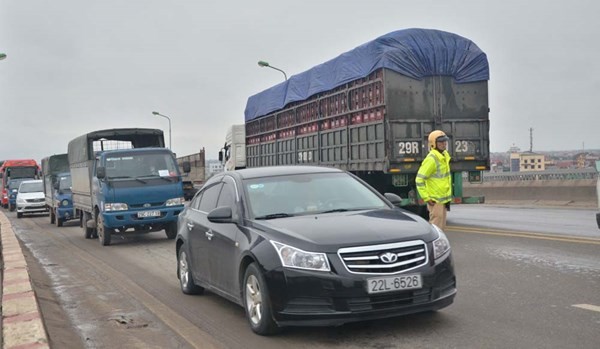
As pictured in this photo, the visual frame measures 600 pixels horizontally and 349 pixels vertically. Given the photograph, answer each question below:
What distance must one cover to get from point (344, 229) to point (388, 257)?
1.68ft

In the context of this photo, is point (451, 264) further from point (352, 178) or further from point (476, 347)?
point (352, 178)

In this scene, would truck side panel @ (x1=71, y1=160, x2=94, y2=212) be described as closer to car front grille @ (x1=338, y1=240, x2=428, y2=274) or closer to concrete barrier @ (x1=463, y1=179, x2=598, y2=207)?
car front grille @ (x1=338, y1=240, x2=428, y2=274)

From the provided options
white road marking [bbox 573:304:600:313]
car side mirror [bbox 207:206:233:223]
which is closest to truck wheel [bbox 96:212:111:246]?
car side mirror [bbox 207:206:233:223]

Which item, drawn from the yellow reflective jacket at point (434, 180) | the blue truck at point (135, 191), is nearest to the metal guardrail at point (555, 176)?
the blue truck at point (135, 191)

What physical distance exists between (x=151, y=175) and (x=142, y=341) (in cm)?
992

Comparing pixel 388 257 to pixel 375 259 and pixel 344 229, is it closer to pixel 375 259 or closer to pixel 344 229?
pixel 375 259

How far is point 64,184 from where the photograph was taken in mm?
23828

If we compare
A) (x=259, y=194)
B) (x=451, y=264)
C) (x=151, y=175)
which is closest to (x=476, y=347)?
(x=451, y=264)

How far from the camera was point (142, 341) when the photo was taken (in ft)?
19.7

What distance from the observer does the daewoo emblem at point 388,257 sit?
5.41 metres

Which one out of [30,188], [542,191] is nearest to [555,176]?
[542,191]

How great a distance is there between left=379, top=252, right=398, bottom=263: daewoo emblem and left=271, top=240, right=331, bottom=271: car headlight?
0.43m

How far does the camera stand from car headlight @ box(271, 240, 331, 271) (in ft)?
17.8

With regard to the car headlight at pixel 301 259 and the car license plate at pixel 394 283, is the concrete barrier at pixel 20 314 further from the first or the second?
the car license plate at pixel 394 283
